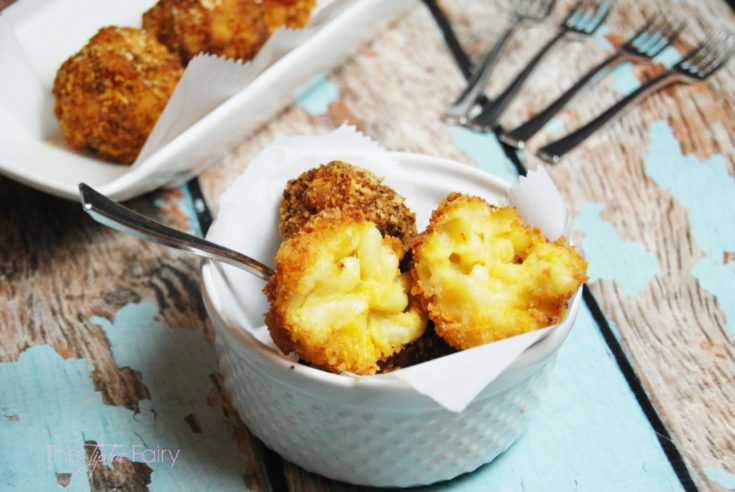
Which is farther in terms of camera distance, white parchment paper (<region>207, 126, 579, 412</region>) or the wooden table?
the wooden table

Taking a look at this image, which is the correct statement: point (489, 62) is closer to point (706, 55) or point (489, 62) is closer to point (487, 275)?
point (706, 55)

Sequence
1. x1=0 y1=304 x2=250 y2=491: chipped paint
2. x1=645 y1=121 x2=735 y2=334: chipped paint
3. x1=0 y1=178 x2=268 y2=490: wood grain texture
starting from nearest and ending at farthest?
x1=0 y1=304 x2=250 y2=491: chipped paint
x1=0 y1=178 x2=268 y2=490: wood grain texture
x1=645 y1=121 x2=735 y2=334: chipped paint

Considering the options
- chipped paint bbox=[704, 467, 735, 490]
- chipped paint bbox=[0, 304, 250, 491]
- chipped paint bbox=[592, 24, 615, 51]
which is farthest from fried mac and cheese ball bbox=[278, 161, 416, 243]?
chipped paint bbox=[592, 24, 615, 51]

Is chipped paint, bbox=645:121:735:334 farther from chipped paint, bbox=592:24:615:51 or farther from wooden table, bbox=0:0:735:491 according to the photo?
chipped paint, bbox=592:24:615:51

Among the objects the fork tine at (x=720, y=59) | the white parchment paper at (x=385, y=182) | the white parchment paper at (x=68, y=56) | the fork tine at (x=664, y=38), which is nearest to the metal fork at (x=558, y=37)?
the fork tine at (x=664, y=38)

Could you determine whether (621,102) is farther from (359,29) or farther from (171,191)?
(171,191)

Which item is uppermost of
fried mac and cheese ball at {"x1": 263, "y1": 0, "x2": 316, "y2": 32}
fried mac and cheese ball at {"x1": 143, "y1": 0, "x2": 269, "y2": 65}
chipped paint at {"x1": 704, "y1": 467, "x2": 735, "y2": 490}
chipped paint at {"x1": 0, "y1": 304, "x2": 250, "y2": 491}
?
fried mac and cheese ball at {"x1": 263, "y1": 0, "x2": 316, "y2": 32}

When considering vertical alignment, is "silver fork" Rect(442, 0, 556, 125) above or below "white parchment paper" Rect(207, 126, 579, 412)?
above

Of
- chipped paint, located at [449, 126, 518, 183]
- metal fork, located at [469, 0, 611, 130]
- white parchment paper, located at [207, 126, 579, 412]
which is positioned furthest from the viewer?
metal fork, located at [469, 0, 611, 130]
